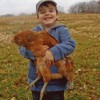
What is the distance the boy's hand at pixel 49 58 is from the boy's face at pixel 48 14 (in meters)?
0.63

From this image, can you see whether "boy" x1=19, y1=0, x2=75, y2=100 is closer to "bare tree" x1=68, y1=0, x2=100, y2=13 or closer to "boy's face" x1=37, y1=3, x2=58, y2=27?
"boy's face" x1=37, y1=3, x2=58, y2=27

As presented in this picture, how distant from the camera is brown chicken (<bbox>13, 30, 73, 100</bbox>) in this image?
4.85 metres

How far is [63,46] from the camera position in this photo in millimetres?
5160

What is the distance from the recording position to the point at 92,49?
51.6ft

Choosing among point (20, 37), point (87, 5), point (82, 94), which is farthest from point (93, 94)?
point (87, 5)

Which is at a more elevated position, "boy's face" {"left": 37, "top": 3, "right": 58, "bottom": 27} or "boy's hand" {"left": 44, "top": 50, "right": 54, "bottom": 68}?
"boy's face" {"left": 37, "top": 3, "right": 58, "bottom": 27}

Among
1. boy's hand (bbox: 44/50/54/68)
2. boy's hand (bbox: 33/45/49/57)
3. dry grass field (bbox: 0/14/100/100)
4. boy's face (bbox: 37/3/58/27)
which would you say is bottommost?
dry grass field (bbox: 0/14/100/100)

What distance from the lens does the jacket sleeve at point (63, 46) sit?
509cm

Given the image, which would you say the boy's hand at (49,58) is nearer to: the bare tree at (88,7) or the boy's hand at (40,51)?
the boy's hand at (40,51)

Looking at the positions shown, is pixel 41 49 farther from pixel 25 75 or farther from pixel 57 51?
pixel 25 75

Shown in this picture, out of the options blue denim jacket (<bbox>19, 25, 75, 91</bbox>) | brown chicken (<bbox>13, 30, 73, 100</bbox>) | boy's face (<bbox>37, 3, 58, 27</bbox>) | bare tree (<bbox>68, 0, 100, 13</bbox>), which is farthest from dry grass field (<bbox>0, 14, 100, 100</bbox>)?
bare tree (<bbox>68, 0, 100, 13</bbox>)

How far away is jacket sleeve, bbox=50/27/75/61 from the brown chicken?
0.07 meters

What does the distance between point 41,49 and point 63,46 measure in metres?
0.41

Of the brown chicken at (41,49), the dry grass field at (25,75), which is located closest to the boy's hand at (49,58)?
the brown chicken at (41,49)
